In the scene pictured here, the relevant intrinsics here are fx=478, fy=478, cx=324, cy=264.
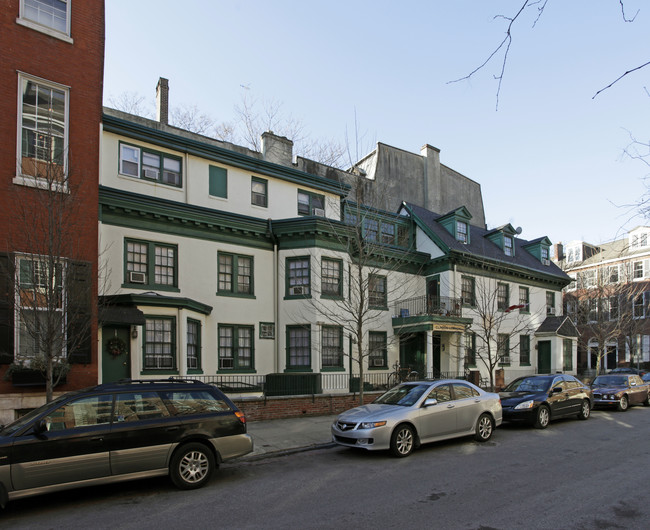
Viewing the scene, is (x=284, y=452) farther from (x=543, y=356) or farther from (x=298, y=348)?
(x=543, y=356)

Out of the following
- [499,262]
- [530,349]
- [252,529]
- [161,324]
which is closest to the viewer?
[252,529]

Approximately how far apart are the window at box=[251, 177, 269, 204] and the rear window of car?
12886mm

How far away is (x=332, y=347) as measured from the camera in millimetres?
19688

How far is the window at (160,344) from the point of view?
15797mm

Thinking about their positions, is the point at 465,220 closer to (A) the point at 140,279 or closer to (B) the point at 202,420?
(A) the point at 140,279

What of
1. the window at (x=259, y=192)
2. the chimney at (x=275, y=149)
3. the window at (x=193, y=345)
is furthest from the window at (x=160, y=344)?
the chimney at (x=275, y=149)

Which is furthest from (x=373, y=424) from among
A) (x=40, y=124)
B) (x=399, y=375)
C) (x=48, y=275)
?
(x=399, y=375)

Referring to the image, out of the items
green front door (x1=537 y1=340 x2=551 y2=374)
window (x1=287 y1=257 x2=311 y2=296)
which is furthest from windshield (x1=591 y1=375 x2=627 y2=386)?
window (x1=287 y1=257 x2=311 y2=296)

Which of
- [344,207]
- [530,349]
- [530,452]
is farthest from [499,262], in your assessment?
[530,452]

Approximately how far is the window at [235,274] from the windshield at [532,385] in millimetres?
10227

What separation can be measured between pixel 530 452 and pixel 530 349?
64.7ft

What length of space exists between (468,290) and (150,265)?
51.8ft

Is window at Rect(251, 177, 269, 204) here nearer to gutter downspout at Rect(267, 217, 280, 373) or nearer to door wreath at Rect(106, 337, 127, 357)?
gutter downspout at Rect(267, 217, 280, 373)

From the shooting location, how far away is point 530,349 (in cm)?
A: 2812
